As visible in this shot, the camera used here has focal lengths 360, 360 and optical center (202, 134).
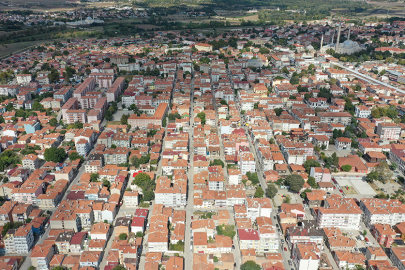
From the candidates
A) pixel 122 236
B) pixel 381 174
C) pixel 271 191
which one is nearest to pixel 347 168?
pixel 381 174

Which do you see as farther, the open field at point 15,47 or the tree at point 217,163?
the open field at point 15,47

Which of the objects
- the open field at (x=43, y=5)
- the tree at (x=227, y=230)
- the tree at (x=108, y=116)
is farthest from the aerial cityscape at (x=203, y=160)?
the open field at (x=43, y=5)

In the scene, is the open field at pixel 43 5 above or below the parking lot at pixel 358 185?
above

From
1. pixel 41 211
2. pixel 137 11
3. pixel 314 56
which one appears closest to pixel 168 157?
pixel 41 211

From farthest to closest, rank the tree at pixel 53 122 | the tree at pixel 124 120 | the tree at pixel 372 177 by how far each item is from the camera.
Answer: the tree at pixel 124 120, the tree at pixel 53 122, the tree at pixel 372 177

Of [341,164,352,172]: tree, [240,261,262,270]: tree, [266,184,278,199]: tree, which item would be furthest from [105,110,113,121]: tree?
[240,261,262,270]: tree

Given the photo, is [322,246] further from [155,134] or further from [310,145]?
[155,134]

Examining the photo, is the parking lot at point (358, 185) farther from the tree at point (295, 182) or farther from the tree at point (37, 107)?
the tree at point (37, 107)

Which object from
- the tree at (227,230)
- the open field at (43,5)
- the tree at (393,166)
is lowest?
the tree at (227,230)
